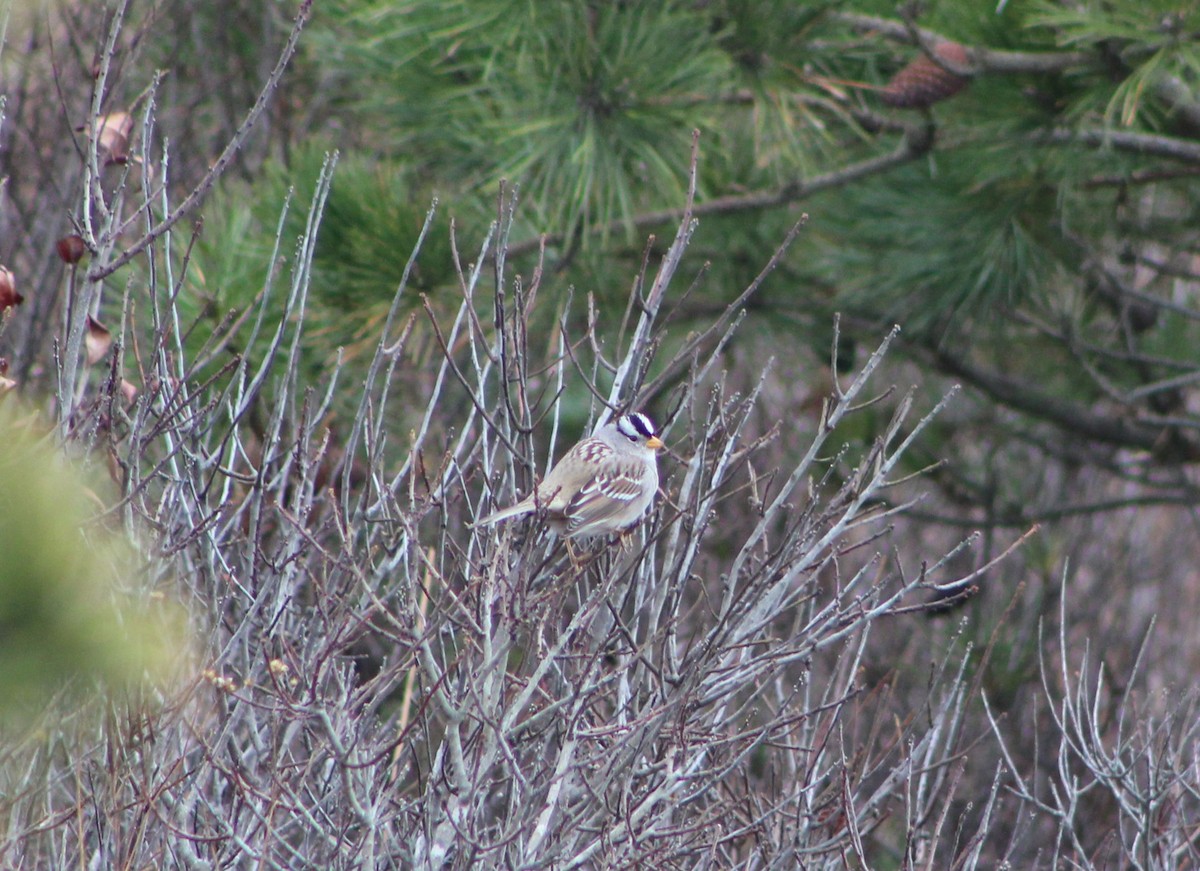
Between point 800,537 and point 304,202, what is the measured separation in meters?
2.78

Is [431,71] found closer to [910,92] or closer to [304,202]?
[304,202]

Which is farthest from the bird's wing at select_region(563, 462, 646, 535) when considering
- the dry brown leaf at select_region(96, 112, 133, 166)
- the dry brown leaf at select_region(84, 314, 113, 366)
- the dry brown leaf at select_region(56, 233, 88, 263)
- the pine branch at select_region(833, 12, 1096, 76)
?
the pine branch at select_region(833, 12, 1096, 76)

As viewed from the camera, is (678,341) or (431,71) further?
(678,341)

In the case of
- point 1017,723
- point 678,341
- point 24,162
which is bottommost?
point 1017,723

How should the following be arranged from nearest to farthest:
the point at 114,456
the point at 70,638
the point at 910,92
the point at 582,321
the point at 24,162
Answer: the point at 70,638 < the point at 114,456 < the point at 910,92 < the point at 582,321 < the point at 24,162

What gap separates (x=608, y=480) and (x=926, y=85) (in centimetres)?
179

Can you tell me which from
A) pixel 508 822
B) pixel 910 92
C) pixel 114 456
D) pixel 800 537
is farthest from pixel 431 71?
pixel 508 822

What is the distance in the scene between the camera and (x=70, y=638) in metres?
1.09

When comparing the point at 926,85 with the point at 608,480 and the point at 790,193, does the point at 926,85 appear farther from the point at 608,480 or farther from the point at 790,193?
the point at 608,480

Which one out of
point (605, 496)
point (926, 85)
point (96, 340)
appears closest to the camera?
point (96, 340)

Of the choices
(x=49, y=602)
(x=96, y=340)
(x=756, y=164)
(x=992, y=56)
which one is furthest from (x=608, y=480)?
(x=49, y=602)

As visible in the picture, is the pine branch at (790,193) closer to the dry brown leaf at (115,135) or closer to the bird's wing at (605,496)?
the bird's wing at (605,496)

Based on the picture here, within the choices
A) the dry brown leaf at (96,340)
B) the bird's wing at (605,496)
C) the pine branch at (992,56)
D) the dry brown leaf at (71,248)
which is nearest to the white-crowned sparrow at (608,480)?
the bird's wing at (605,496)

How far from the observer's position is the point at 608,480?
4.01 m
